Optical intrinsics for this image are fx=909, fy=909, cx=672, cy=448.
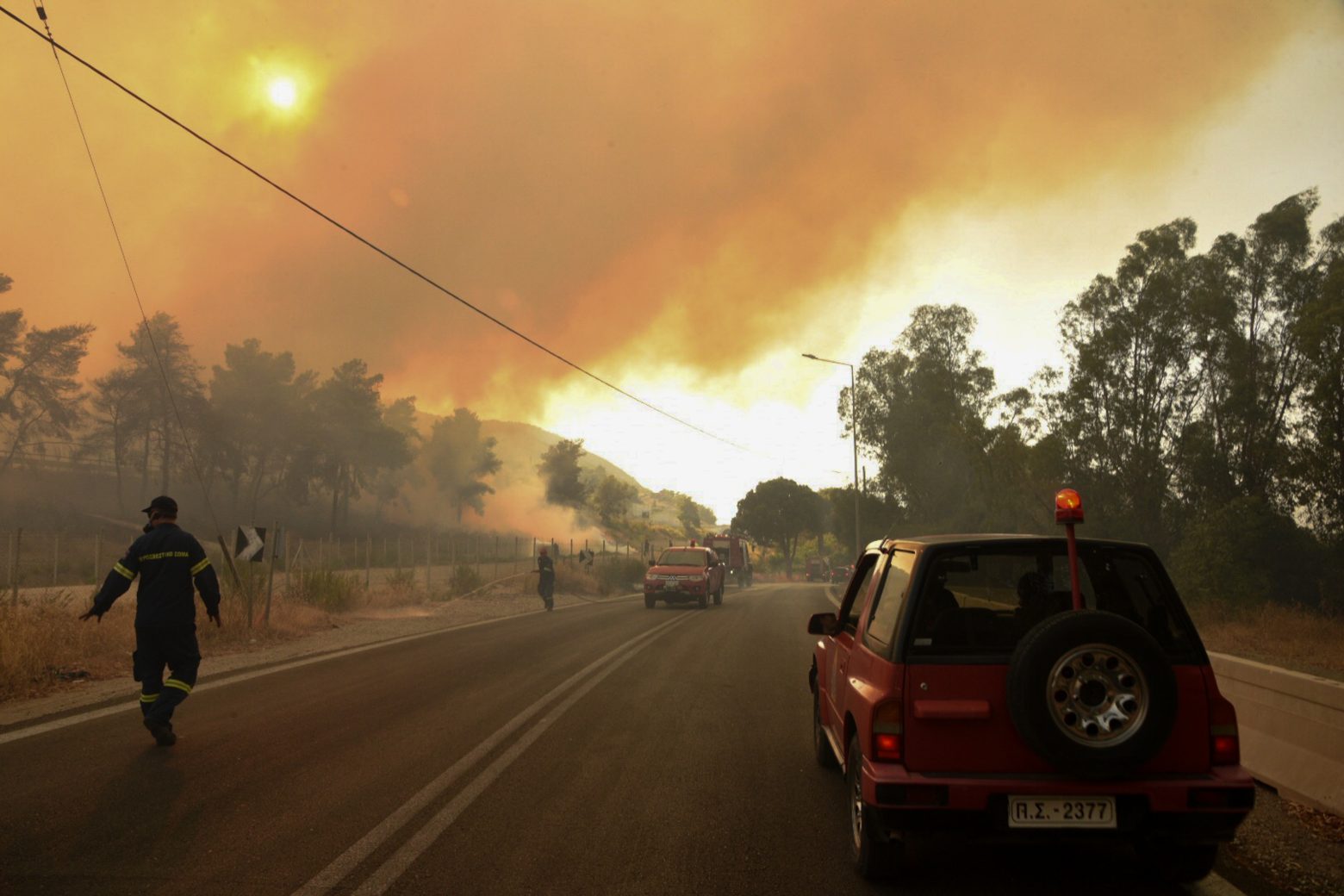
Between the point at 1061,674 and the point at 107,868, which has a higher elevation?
the point at 1061,674

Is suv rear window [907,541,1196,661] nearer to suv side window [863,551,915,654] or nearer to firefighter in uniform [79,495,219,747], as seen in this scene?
suv side window [863,551,915,654]

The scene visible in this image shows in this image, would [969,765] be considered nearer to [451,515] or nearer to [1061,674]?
[1061,674]

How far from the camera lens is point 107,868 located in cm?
443

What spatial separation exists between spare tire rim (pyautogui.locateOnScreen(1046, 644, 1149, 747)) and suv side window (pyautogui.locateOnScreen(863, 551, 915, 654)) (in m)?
0.75

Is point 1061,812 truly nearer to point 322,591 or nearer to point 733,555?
point 322,591

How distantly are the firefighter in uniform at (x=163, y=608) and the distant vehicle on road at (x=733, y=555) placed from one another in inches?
1769

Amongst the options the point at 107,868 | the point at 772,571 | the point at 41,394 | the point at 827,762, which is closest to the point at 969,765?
the point at 827,762

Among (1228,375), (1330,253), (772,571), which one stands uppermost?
(1330,253)

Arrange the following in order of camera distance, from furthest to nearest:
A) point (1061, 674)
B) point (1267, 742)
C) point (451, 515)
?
1. point (451, 515)
2. point (1267, 742)
3. point (1061, 674)

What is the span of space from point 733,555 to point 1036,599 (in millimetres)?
53413

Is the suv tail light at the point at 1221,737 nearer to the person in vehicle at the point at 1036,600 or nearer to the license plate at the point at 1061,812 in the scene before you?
the license plate at the point at 1061,812

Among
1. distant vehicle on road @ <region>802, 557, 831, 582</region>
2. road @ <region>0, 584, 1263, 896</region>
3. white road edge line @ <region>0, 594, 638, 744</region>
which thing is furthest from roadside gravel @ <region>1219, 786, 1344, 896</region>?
distant vehicle on road @ <region>802, 557, 831, 582</region>

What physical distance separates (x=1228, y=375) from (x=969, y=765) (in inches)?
1478

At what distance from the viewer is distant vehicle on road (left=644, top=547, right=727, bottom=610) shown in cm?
2842
